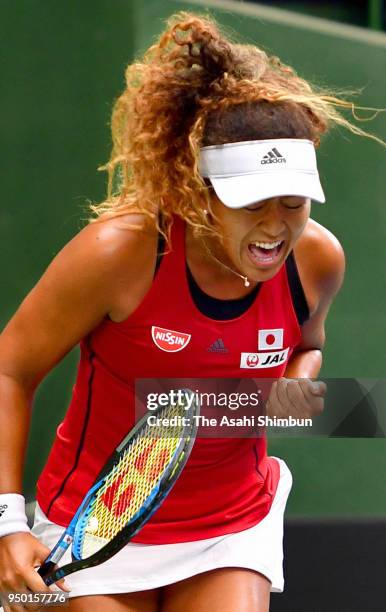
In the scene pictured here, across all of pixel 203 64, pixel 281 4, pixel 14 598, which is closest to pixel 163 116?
pixel 203 64

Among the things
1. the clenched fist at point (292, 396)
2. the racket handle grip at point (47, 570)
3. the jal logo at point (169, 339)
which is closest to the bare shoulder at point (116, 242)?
the jal logo at point (169, 339)

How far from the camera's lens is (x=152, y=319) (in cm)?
230

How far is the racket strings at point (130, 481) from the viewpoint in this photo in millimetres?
2125

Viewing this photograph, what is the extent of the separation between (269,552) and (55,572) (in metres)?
0.49

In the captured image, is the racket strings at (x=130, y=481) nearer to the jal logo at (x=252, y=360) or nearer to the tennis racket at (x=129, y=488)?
the tennis racket at (x=129, y=488)

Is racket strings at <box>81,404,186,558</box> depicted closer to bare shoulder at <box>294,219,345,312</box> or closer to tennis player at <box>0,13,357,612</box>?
tennis player at <box>0,13,357,612</box>

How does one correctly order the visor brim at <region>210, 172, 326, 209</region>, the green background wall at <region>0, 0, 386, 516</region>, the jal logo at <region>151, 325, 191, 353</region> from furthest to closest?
the green background wall at <region>0, 0, 386, 516</region> < the jal logo at <region>151, 325, 191, 353</region> < the visor brim at <region>210, 172, 326, 209</region>

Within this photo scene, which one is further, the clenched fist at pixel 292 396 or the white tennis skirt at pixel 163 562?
the clenched fist at pixel 292 396

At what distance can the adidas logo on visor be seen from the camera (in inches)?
86.2

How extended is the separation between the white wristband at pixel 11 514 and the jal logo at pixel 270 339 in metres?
0.53

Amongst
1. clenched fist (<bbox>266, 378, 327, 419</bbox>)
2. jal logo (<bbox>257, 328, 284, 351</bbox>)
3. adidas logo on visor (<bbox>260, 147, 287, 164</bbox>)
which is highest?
adidas logo on visor (<bbox>260, 147, 287, 164</bbox>)

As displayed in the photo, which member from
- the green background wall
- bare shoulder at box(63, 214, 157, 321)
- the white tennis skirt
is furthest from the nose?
the green background wall

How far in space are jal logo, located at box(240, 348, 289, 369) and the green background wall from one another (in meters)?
1.24

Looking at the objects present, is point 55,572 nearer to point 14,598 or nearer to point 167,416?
point 14,598
